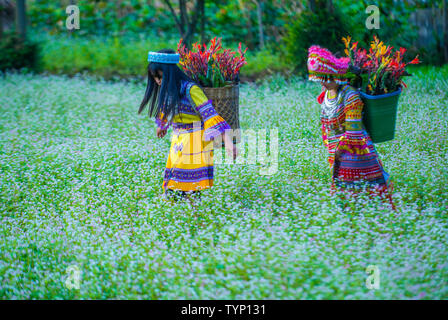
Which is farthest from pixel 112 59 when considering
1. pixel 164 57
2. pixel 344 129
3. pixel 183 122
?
pixel 344 129

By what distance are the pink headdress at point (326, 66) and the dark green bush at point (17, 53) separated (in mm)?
11238

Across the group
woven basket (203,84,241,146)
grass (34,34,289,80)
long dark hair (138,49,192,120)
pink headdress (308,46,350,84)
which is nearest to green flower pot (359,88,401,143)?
pink headdress (308,46,350,84)

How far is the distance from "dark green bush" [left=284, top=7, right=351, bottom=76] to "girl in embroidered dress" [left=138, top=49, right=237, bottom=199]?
21.2ft

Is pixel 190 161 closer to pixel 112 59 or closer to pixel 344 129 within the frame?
pixel 344 129

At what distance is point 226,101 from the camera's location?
4426mm

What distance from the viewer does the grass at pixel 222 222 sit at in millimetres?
3285

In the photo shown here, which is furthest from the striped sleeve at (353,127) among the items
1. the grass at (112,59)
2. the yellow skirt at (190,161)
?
the grass at (112,59)

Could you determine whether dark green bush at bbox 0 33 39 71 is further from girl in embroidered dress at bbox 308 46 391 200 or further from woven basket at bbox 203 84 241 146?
girl in embroidered dress at bbox 308 46 391 200

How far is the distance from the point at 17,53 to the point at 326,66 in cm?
1144

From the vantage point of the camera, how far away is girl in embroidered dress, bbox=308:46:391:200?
4371mm

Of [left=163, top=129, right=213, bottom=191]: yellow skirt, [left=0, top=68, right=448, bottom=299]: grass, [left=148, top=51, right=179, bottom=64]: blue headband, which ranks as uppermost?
[left=148, top=51, right=179, bottom=64]: blue headband

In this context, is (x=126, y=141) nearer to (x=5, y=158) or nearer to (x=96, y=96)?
(x=5, y=158)

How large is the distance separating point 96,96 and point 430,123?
693 centimetres

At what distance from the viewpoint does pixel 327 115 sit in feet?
15.3
